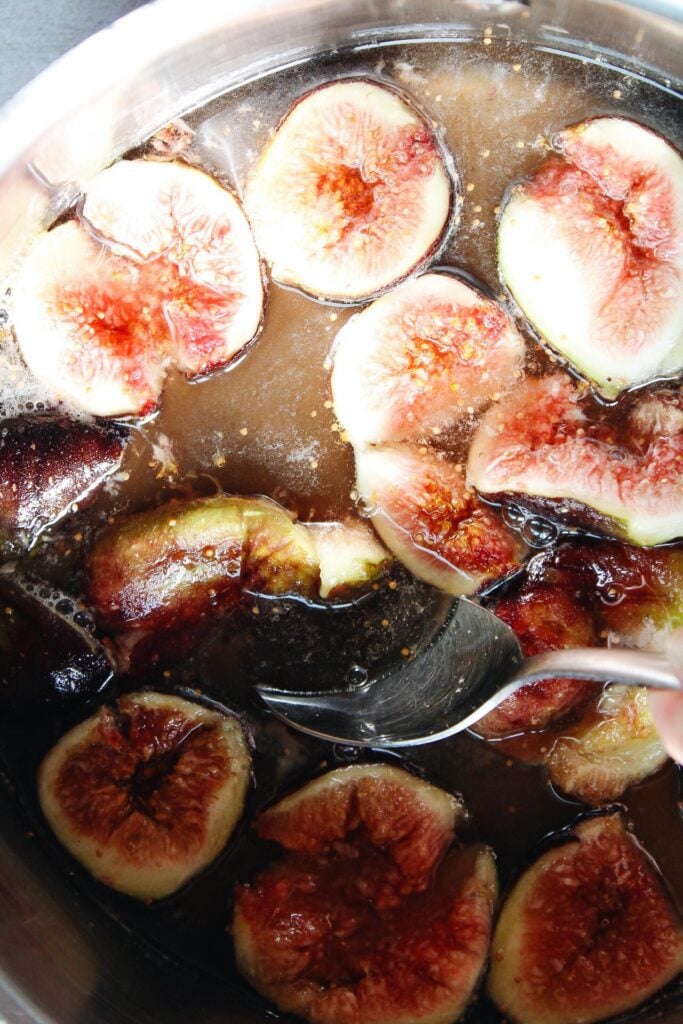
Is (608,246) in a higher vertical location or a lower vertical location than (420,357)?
higher

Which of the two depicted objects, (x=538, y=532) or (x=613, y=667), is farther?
(x=538, y=532)

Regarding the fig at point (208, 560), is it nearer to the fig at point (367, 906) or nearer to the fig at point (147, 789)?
the fig at point (147, 789)

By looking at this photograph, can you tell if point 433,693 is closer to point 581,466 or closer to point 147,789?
point 581,466

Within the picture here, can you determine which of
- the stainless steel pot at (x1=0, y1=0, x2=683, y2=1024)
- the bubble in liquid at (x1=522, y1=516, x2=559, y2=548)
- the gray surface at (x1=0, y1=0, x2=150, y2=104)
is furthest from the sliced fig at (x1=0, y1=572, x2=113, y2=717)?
the gray surface at (x1=0, y1=0, x2=150, y2=104)

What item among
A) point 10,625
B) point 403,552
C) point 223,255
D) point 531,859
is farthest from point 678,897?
point 223,255

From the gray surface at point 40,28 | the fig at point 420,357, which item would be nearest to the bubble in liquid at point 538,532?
the fig at point 420,357

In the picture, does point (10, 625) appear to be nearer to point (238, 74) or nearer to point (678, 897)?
point (238, 74)

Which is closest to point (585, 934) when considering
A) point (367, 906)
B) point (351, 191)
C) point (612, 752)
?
point (612, 752)

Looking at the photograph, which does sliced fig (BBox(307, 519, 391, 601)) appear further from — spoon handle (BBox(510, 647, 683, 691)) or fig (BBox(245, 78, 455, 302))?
fig (BBox(245, 78, 455, 302))
